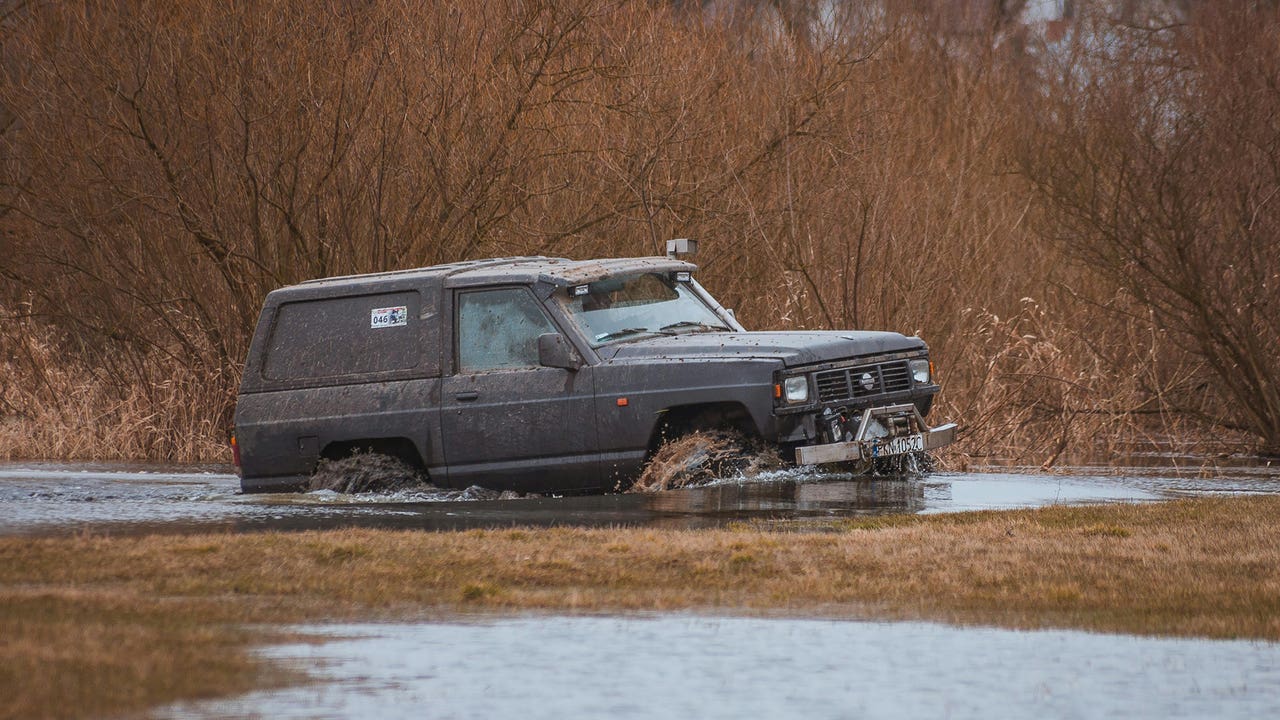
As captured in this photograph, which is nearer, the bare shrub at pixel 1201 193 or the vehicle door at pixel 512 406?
the vehicle door at pixel 512 406

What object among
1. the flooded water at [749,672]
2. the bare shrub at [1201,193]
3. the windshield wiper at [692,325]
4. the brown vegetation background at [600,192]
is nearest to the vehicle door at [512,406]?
the windshield wiper at [692,325]

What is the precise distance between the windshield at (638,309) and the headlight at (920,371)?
143 cm

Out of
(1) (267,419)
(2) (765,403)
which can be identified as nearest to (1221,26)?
(2) (765,403)

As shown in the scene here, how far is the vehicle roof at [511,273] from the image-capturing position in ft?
42.2

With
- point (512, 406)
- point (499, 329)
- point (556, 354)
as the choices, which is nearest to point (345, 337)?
point (499, 329)

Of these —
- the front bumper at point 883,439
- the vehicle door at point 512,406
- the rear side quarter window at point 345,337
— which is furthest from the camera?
the rear side quarter window at point 345,337

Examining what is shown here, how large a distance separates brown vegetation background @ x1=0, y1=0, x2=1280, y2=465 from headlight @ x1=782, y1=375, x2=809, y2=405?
5480 millimetres

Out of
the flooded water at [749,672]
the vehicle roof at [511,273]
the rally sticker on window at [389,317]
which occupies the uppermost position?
the vehicle roof at [511,273]

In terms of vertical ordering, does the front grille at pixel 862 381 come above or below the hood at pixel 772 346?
below

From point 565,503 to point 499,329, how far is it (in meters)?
1.40

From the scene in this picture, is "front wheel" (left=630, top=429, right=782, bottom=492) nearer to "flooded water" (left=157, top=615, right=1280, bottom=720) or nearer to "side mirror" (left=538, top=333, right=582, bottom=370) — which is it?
"side mirror" (left=538, top=333, right=582, bottom=370)

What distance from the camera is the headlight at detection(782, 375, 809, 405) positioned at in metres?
12.0

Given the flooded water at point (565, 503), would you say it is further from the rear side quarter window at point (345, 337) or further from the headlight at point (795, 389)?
the rear side quarter window at point (345, 337)

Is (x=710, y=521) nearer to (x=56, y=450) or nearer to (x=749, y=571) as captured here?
(x=749, y=571)
